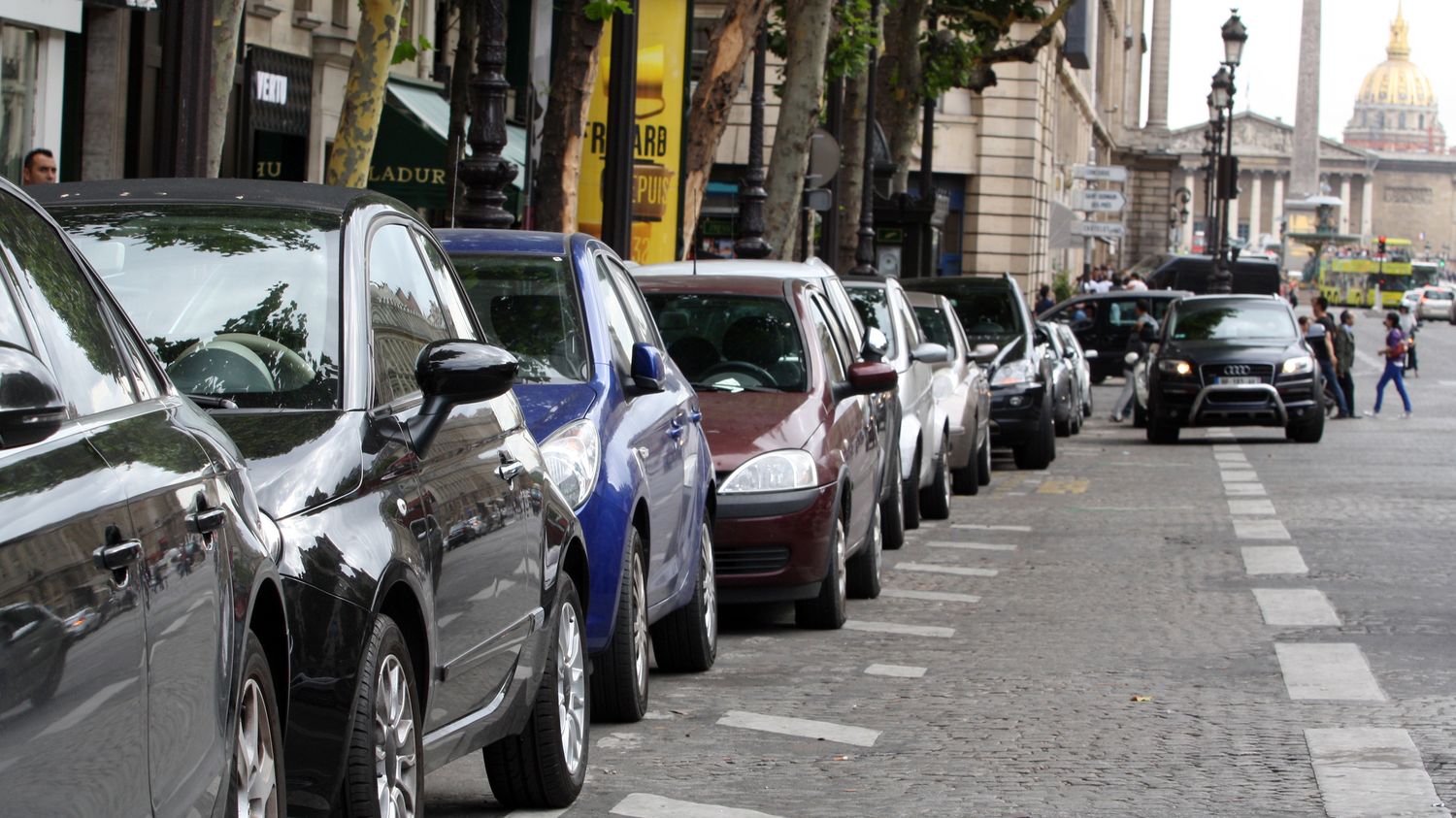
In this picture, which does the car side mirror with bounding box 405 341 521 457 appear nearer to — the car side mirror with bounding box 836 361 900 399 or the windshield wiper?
the windshield wiper

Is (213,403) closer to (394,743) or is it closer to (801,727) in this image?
(394,743)

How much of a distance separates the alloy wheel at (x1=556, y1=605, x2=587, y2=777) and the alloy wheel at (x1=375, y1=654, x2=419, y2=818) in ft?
4.86

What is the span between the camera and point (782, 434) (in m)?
10.9

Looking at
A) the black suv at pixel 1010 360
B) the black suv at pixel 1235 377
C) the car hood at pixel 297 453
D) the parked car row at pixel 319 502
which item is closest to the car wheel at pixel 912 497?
the black suv at pixel 1010 360

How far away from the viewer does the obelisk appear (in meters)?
128

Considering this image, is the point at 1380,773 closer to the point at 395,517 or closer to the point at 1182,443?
the point at 395,517

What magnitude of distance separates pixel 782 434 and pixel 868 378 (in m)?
1.02

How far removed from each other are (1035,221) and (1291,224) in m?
145

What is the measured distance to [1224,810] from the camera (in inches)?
271

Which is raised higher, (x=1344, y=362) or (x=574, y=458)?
(x=1344, y=362)

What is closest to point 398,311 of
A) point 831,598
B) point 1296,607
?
point 831,598

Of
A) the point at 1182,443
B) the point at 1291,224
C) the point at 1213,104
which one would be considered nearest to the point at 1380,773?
the point at 1182,443

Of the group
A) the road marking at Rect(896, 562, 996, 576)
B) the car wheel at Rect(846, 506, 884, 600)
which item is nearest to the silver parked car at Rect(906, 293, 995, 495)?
the road marking at Rect(896, 562, 996, 576)

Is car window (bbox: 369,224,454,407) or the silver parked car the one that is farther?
the silver parked car
